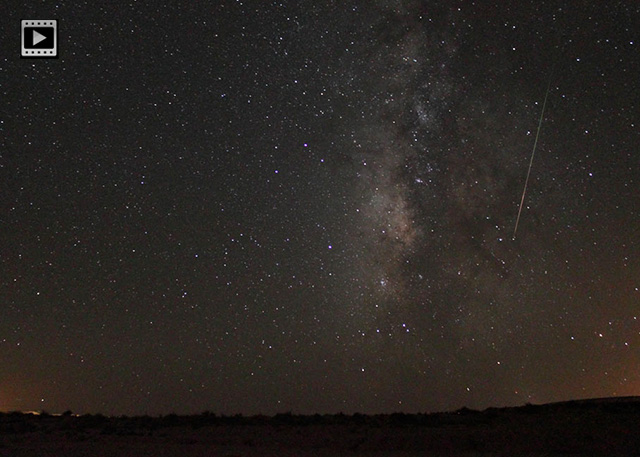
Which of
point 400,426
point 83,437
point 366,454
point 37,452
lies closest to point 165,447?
point 37,452

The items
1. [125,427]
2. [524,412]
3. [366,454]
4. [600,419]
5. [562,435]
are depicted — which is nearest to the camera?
[366,454]

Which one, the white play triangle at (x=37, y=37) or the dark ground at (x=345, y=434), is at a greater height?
the white play triangle at (x=37, y=37)

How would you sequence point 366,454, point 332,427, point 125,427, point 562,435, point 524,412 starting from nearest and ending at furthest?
point 366,454 → point 562,435 → point 332,427 → point 125,427 → point 524,412

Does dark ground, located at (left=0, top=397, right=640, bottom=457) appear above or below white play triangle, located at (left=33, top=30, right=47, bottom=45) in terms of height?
below

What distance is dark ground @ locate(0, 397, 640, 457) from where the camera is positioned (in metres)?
12.6

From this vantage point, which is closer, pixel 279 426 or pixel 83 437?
pixel 83 437

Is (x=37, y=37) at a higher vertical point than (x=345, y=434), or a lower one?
higher

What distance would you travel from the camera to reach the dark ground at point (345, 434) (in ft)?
41.3

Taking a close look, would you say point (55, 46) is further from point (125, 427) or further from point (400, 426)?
point (400, 426)

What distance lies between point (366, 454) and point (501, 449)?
3.14 meters

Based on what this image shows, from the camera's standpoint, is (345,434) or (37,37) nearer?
(37,37)

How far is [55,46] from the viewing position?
45.8ft

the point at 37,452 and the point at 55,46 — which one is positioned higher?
the point at 55,46

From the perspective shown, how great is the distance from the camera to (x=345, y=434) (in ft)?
49.9
